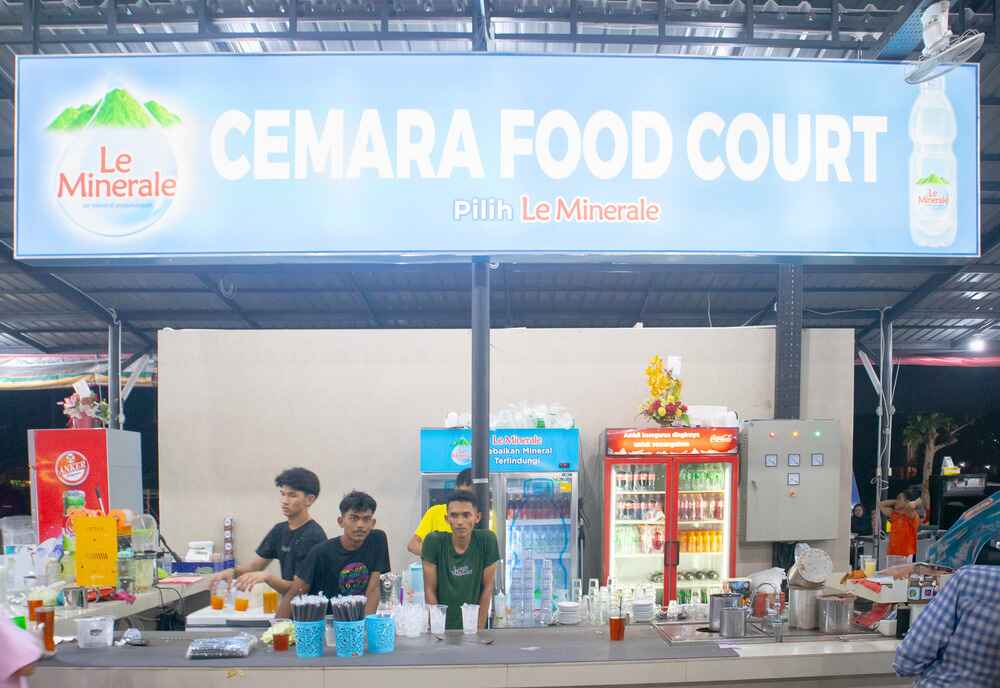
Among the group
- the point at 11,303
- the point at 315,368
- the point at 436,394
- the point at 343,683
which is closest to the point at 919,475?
the point at 436,394

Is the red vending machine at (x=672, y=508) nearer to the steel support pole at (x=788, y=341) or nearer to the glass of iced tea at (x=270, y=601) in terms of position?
the steel support pole at (x=788, y=341)

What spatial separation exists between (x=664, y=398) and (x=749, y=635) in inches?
139

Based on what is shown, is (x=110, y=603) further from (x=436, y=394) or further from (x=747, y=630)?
(x=436, y=394)

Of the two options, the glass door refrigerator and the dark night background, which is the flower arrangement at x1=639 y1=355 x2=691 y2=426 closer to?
the glass door refrigerator

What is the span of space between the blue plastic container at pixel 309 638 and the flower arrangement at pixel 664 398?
438 cm

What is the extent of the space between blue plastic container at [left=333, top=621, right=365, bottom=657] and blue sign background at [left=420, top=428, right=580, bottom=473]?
11.5 ft

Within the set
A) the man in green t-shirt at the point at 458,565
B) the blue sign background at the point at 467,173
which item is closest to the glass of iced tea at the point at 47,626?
the blue sign background at the point at 467,173

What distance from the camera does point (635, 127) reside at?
12.4ft

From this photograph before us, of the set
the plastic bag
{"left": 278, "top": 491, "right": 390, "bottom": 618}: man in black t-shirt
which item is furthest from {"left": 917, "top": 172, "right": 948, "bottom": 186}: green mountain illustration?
the plastic bag

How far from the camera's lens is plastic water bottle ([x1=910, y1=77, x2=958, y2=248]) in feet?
12.5

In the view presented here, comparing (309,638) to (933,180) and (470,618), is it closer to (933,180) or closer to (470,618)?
(470,618)

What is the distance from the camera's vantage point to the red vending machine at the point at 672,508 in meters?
7.25

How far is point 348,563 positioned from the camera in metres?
A: 4.07

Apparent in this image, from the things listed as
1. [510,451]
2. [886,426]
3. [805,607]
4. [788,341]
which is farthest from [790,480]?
[805,607]
